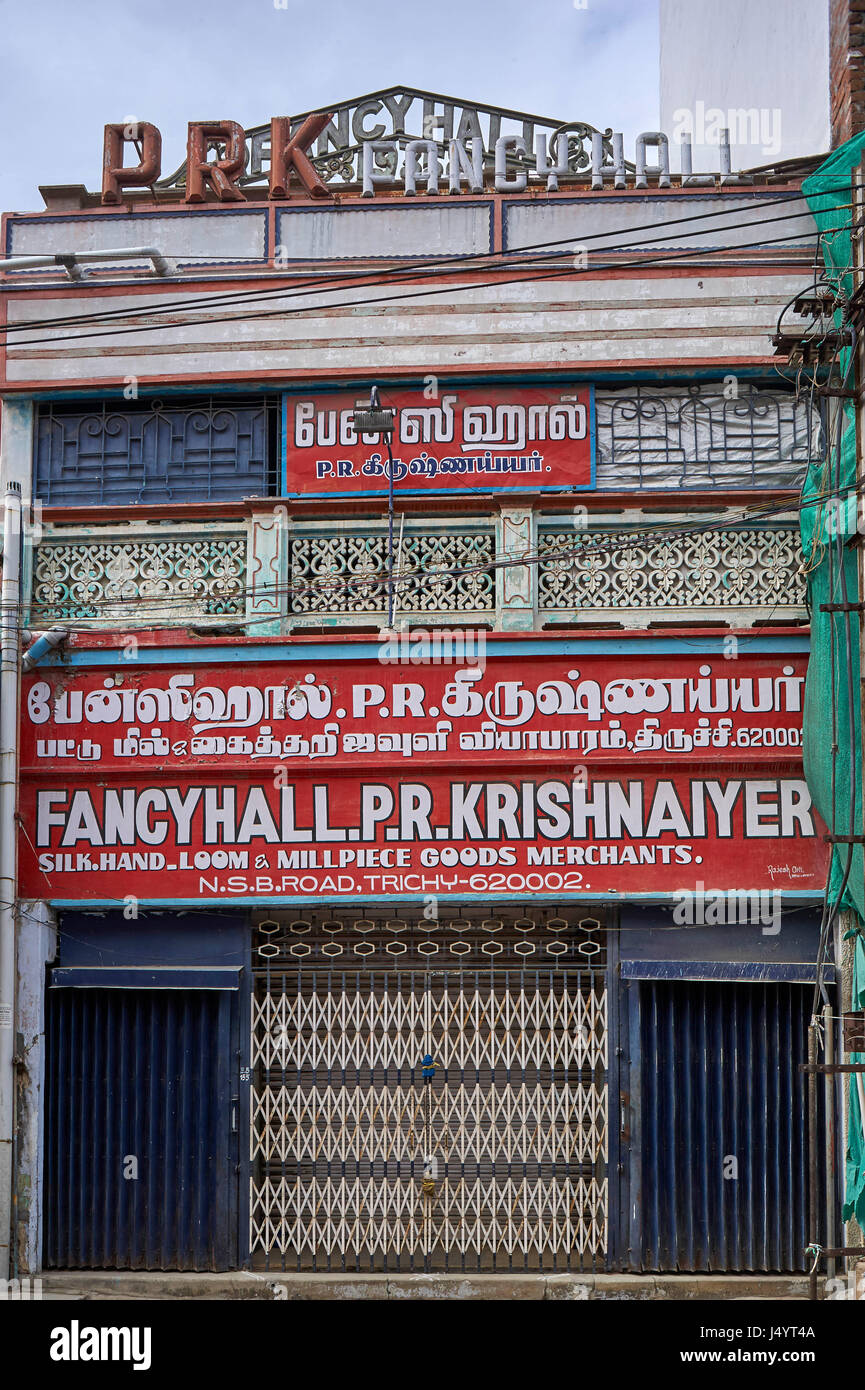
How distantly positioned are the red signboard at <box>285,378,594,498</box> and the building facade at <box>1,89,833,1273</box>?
0.03 meters

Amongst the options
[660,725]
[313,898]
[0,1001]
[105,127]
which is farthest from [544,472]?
[0,1001]

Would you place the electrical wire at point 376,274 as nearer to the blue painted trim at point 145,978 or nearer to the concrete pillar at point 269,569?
the concrete pillar at point 269,569

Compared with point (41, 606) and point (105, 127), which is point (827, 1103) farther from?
point (105, 127)

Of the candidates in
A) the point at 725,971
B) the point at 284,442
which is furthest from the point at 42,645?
the point at 725,971

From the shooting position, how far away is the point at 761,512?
8.98 metres

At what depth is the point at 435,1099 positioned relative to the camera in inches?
350

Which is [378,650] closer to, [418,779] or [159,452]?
[418,779]

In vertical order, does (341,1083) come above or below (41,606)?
below

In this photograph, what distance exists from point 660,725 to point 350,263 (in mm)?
3785

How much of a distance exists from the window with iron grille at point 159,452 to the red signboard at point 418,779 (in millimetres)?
1317

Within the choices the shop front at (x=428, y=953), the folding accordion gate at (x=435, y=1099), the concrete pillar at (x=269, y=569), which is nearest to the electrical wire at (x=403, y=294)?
the concrete pillar at (x=269, y=569)
